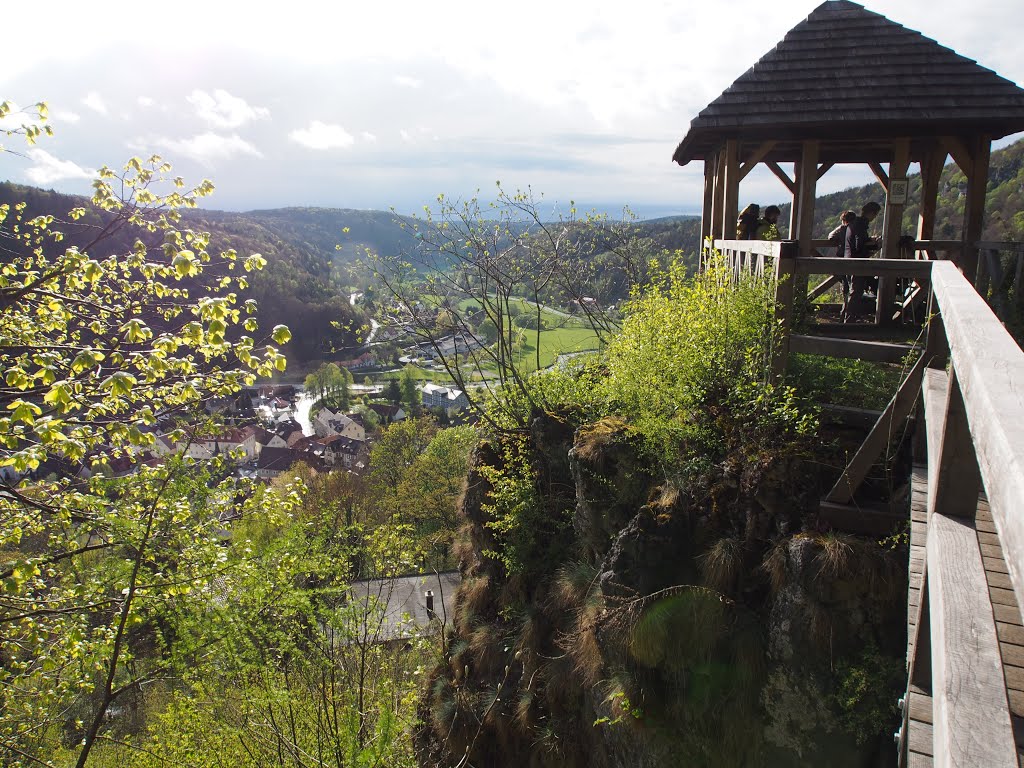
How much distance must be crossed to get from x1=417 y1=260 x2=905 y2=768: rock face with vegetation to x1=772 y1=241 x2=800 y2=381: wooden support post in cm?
27

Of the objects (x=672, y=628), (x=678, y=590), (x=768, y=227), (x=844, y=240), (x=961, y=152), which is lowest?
(x=672, y=628)

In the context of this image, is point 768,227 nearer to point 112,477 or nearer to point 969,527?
point 969,527

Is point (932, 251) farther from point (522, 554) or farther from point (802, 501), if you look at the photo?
point (522, 554)

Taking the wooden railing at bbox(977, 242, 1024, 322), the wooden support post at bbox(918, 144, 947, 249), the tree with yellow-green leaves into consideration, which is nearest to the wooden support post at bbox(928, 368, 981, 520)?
the tree with yellow-green leaves

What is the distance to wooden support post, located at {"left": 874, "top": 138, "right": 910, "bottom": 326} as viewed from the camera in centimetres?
861

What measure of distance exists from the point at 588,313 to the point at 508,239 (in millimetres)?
2411

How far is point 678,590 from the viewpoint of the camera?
19.4 ft

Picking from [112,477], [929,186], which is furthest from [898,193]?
[112,477]

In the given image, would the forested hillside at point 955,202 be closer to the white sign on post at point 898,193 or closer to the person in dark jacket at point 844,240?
the person in dark jacket at point 844,240

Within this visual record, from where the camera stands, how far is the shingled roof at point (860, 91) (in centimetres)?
805

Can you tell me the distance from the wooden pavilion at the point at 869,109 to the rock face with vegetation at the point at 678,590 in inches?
83.3

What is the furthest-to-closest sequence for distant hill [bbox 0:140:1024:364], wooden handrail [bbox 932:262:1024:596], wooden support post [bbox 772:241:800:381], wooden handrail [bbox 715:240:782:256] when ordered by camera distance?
distant hill [bbox 0:140:1024:364] < wooden handrail [bbox 715:240:782:256] < wooden support post [bbox 772:241:800:381] < wooden handrail [bbox 932:262:1024:596]

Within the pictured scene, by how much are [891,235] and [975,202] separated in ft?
3.25

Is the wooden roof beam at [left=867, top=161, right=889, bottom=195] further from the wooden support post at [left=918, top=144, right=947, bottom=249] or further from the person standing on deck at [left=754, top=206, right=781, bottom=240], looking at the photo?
the person standing on deck at [left=754, top=206, right=781, bottom=240]
